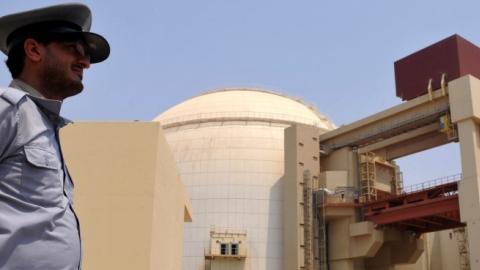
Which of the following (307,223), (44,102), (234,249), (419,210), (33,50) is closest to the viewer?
(44,102)

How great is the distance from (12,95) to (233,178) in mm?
33493

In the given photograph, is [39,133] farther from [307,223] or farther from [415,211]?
[307,223]

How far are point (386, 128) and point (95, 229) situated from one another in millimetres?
21291

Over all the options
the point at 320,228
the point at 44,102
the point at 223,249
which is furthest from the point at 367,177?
the point at 44,102

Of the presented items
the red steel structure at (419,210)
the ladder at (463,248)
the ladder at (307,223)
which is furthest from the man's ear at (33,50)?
the ladder at (463,248)

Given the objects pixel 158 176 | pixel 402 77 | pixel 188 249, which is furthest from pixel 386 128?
pixel 158 176

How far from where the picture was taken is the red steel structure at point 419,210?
2802cm

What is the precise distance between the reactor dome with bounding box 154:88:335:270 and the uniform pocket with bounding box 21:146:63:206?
105 ft

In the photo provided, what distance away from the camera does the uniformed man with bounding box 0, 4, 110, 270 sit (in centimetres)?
176

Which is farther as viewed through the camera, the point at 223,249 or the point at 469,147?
the point at 223,249

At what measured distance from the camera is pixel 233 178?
1390 inches

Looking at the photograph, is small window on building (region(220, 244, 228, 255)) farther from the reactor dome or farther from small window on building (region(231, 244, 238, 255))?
small window on building (region(231, 244, 238, 255))

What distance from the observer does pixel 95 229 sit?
1259cm

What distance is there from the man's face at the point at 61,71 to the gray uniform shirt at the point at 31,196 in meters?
0.17
